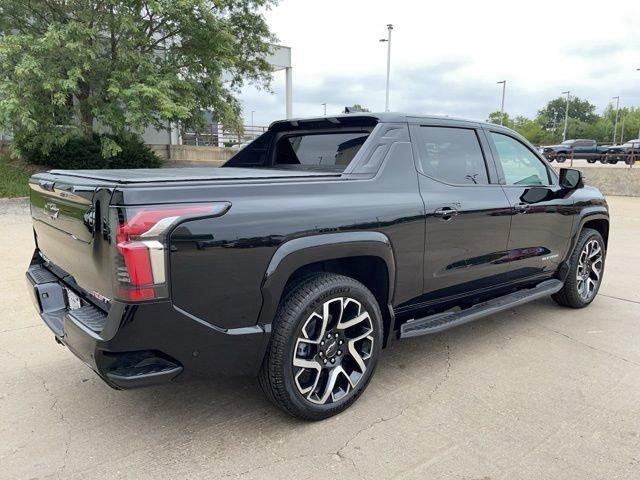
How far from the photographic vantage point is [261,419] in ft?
9.64

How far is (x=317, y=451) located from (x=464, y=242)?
1781 millimetres

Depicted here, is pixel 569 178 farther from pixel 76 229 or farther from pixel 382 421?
pixel 76 229

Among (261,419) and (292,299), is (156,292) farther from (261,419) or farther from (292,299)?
(261,419)

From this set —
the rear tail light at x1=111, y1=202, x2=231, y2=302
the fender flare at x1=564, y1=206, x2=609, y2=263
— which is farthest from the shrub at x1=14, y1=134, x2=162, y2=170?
the rear tail light at x1=111, y1=202, x2=231, y2=302

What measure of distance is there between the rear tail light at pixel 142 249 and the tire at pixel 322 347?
0.72 meters

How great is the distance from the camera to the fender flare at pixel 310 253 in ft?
8.38

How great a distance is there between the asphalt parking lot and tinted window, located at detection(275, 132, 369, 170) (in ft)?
5.18

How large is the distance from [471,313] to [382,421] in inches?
46.8

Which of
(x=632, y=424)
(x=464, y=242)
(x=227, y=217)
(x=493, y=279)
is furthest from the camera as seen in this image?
(x=493, y=279)

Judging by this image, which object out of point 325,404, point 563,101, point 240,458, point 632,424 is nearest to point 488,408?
point 632,424

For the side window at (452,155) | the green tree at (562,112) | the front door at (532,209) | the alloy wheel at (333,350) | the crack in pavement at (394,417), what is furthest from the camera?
the green tree at (562,112)

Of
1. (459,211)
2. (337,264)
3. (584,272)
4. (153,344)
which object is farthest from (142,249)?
(584,272)

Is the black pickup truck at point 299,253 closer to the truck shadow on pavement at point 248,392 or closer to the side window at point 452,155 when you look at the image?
the side window at point 452,155

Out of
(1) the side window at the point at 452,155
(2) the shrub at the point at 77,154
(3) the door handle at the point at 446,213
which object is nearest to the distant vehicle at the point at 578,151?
(2) the shrub at the point at 77,154
